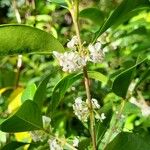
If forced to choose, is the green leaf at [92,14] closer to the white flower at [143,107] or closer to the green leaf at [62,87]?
the white flower at [143,107]

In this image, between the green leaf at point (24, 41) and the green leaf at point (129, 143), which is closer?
the green leaf at point (24, 41)

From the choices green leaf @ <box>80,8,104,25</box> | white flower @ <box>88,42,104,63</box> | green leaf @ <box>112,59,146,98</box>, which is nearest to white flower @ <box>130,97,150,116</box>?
green leaf @ <box>80,8,104,25</box>

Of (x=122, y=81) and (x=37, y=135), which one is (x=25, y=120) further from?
(x=122, y=81)

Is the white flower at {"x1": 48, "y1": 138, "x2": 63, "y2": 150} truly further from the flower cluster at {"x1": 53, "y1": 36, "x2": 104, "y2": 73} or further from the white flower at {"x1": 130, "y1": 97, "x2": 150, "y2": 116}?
the white flower at {"x1": 130, "y1": 97, "x2": 150, "y2": 116}

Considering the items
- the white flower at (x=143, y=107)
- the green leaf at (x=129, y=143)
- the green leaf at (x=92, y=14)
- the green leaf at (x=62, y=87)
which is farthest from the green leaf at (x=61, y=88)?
the white flower at (x=143, y=107)

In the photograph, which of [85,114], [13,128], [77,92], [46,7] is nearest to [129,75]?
[85,114]

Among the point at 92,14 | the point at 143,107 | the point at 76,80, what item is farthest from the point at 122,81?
the point at 143,107
